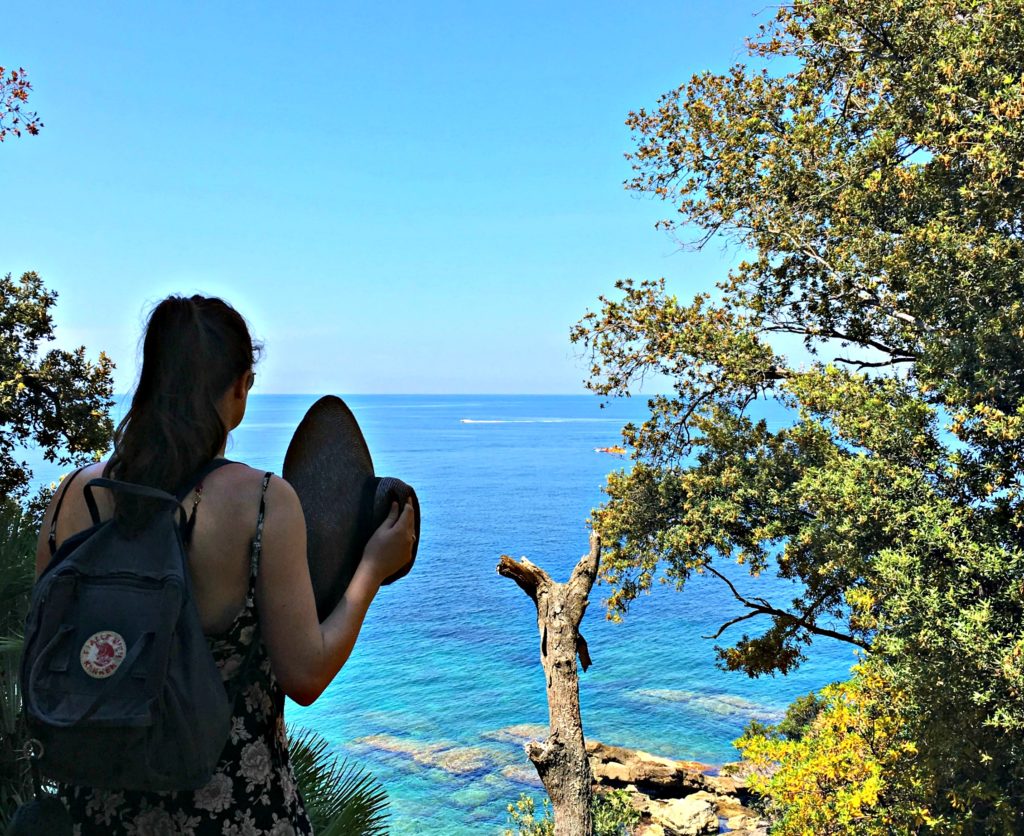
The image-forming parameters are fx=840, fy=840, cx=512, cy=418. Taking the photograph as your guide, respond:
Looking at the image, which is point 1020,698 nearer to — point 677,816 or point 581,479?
point 677,816

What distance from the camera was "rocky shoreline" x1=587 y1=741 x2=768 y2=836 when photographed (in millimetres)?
18609

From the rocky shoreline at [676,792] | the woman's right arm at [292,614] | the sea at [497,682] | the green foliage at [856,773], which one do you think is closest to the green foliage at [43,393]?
the sea at [497,682]

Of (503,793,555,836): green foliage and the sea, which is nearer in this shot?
(503,793,555,836): green foliage

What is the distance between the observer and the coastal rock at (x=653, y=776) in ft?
72.1

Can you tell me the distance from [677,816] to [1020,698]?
12936mm

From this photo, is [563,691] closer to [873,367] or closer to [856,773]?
[856,773]

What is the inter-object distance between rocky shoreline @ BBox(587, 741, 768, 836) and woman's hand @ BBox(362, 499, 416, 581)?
18330 millimetres

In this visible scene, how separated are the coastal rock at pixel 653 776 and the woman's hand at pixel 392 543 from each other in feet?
71.1

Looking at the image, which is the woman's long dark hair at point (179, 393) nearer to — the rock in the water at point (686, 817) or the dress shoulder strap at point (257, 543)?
the dress shoulder strap at point (257, 543)

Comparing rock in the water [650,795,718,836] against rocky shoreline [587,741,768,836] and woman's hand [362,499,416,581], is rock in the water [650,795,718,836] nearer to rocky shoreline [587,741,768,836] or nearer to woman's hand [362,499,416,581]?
rocky shoreline [587,741,768,836]

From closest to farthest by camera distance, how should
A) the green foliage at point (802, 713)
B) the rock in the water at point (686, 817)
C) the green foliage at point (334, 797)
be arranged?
the green foliage at point (334, 797) → the green foliage at point (802, 713) → the rock in the water at point (686, 817)

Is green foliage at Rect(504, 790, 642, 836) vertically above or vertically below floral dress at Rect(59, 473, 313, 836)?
below

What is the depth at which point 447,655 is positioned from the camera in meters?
34.6

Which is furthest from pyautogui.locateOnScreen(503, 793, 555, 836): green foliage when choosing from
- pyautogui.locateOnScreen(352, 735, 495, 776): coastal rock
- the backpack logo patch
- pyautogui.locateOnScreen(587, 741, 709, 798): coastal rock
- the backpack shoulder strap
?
the backpack logo patch
